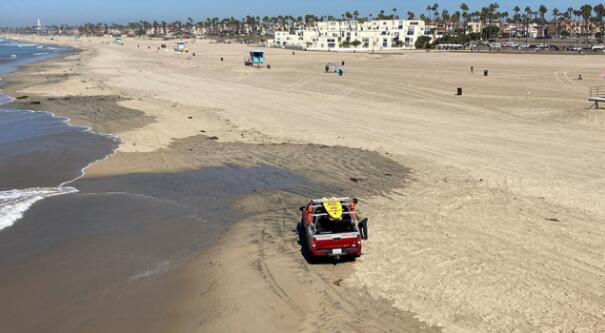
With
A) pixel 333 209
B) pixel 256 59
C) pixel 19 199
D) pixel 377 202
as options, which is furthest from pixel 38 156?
pixel 256 59

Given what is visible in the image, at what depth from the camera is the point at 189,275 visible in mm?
14148

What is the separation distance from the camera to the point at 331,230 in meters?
14.6

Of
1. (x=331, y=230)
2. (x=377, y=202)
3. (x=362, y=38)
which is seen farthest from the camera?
(x=362, y=38)

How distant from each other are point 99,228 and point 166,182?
554 cm

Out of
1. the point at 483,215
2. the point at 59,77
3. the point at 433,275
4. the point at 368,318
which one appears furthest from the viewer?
the point at 59,77

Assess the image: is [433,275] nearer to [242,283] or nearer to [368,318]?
[368,318]

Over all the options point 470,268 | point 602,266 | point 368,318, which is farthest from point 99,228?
point 602,266

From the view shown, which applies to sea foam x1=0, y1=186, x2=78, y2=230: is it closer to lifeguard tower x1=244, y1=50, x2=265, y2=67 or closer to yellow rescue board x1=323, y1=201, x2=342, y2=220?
yellow rescue board x1=323, y1=201, x2=342, y2=220

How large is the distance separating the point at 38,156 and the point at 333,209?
19488 mm

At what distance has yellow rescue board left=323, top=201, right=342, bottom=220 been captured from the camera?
14539 mm

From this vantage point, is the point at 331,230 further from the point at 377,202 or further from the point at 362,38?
the point at 362,38

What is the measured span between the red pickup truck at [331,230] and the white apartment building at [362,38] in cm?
14089

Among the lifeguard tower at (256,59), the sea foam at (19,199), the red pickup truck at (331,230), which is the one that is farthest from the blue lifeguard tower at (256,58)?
the red pickup truck at (331,230)

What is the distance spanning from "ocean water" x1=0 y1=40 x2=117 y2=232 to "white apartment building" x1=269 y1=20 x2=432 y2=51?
12305cm
